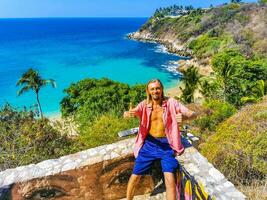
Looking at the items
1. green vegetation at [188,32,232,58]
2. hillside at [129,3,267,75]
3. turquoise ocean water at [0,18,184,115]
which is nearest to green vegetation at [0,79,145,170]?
turquoise ocean water at [0,18,184,115]

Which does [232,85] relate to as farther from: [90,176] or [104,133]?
[90,176]

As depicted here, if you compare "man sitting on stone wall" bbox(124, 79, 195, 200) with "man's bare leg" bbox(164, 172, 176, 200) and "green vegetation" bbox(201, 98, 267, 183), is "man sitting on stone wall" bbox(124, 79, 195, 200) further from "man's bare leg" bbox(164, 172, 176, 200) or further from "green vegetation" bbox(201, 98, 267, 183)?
"green vegetation" bbox(201, 98, 267, 183)

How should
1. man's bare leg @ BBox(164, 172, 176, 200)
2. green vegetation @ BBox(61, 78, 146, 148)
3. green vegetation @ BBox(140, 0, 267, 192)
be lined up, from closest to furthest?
1. man's bare leg @ BBox(164, 172, 176, 200)
2. green vegetation @ BBox(140, 0, 267, 192)
3. green vegetation @ BBox(61, 78, 146, 148)

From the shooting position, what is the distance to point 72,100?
2967 cm

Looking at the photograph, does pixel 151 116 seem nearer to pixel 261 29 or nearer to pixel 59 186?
pixel 59 186

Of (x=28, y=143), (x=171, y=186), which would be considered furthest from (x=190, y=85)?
(x=171, y=186)

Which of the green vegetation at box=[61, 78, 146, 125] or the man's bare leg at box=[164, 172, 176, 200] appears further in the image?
the green vegetation at box=[61, 78, 146, 125]

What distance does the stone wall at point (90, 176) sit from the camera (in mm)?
5273

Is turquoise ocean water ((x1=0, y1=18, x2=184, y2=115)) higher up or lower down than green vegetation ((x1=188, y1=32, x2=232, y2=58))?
lower down

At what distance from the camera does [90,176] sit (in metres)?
5.66

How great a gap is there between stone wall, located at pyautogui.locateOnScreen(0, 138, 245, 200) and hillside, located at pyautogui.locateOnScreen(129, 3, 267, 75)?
46.5 meters

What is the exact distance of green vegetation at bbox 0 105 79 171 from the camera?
945cm

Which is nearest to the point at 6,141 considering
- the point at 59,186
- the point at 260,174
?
the point at 59,186

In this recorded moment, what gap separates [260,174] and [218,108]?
607 inches
